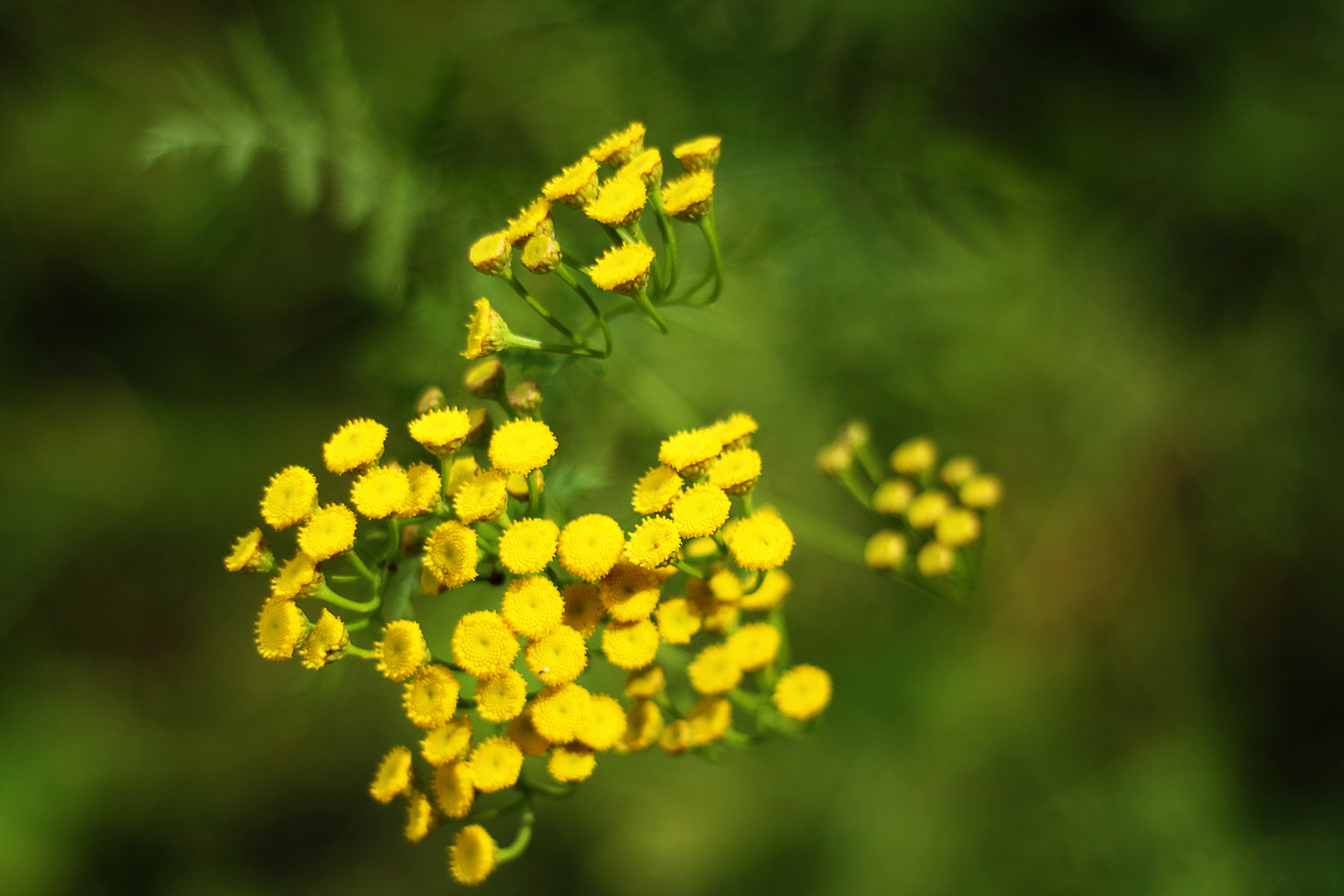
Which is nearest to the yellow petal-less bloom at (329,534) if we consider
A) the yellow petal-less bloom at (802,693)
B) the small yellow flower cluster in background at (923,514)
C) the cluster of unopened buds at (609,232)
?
the cluster of unopened buds at (609,232)

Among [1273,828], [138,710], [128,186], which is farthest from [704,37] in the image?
[138,710]

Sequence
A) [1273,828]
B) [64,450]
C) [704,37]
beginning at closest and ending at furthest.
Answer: [704,37]
[1273,828]
[64,450]

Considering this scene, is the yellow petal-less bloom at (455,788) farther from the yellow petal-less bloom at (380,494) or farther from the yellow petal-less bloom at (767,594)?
the yellow petal-less bloom at (767,594)

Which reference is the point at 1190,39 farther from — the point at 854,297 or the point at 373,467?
the point at 373,467

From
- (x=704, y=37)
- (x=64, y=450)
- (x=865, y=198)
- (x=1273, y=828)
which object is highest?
(x=704, y=37)

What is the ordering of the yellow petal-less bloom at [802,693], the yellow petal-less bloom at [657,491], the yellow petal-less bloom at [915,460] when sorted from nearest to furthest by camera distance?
the yellow petal-less bloom at [657,491] → the yellow petal-less bloom at [802,693] → the yellow petal-less bloom at [915,460]

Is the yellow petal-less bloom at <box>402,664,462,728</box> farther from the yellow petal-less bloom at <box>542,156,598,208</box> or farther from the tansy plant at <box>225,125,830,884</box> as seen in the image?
the yellow petal-less bloom at <box>542,156,598,208</box>

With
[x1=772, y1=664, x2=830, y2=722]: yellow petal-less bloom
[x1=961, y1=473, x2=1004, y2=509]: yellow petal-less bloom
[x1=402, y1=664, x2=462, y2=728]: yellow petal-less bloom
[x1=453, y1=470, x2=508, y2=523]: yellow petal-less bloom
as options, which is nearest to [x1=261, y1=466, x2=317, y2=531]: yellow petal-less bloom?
[x1=453, y1=470, x2=508, y2=523]: yellow petal-less bloom

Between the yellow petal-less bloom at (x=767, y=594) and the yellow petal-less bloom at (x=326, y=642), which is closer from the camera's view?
the yellow petal-less bloom at (x=326, y=642)
